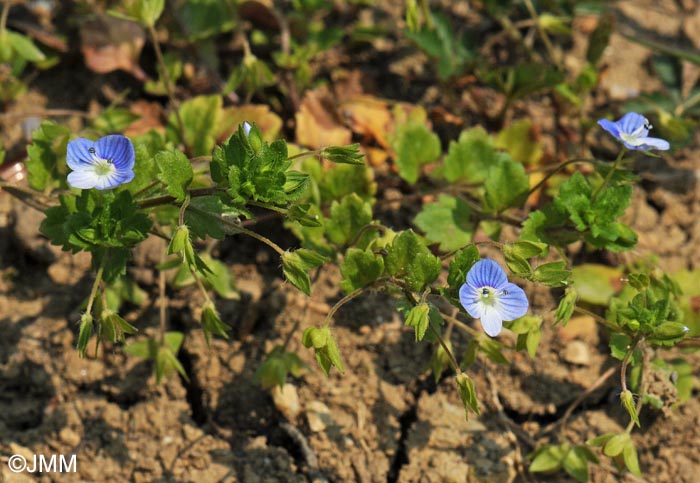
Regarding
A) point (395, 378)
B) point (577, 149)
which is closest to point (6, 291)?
point (395, 378)

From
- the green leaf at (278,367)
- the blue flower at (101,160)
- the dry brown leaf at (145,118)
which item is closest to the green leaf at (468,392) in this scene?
the green leaf at (278,367)

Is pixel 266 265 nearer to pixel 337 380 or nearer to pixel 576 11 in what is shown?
pixel 337 380

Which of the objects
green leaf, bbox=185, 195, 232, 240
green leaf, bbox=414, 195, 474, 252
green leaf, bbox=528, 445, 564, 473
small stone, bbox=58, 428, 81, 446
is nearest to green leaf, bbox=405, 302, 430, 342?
green leaf, bbox=185, 195, 232, 240

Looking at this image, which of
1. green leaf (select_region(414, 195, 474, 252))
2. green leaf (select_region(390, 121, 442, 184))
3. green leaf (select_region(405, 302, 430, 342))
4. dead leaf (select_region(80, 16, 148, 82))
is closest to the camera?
green leaf (select_region(405, 302, 430, 342))

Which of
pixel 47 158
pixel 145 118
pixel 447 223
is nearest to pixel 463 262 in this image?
pixel 447 223

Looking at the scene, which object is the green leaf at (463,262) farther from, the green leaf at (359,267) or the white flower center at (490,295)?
the green leaf at (359,267)

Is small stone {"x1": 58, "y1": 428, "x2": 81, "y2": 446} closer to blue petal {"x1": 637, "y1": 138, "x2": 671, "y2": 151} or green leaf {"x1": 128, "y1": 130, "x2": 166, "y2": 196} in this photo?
green leaf {"x1": 128, "y1": 130, "x2": 166, "y2": 196}

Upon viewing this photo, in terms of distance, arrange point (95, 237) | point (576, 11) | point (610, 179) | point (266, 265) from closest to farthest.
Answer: point (95, 237), point (610, 179), point (266, 265), point (576, 11)
